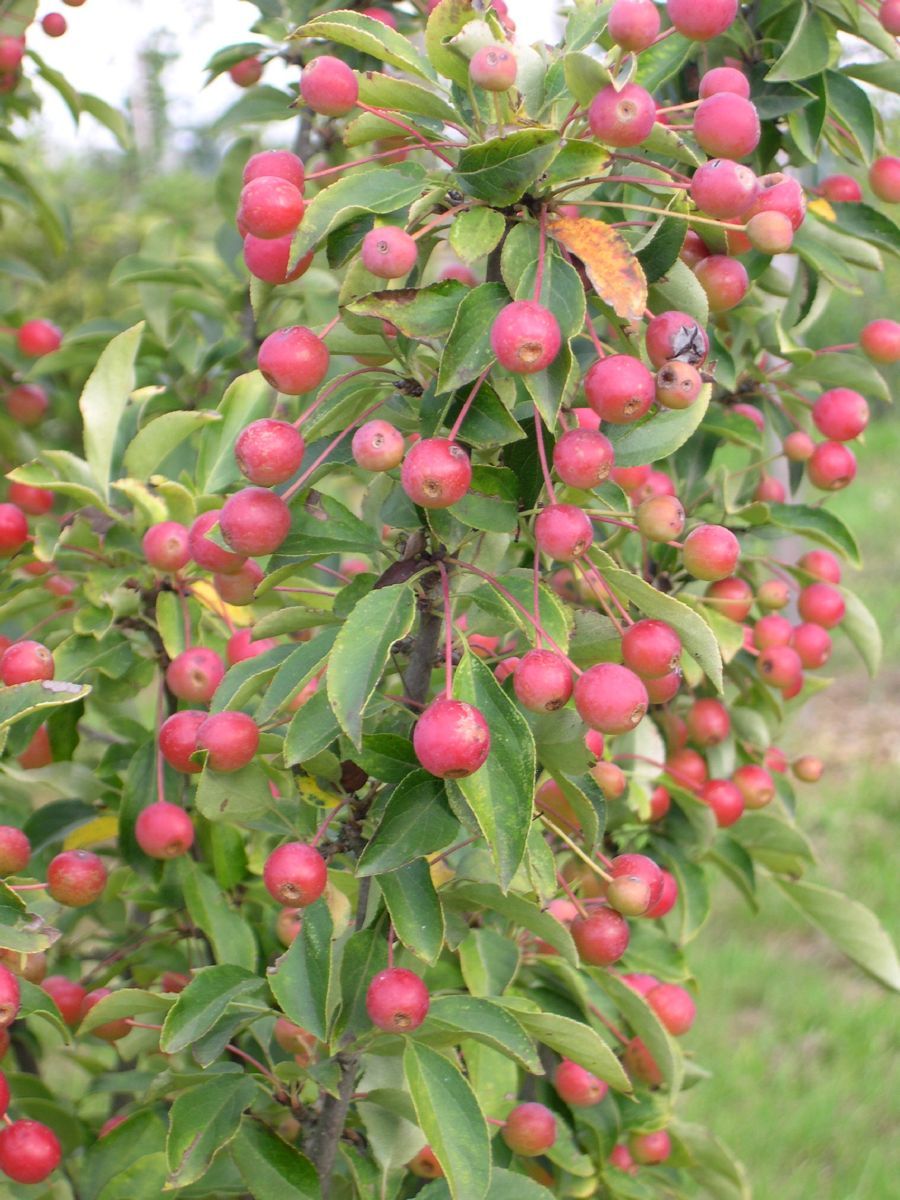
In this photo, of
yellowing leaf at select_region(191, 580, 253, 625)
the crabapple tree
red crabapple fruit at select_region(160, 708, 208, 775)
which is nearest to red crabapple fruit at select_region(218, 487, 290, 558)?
the crabapple tree

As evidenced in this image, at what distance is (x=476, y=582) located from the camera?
120 cm

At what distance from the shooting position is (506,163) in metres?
1.03

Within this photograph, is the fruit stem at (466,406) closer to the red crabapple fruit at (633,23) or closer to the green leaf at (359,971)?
the red crabapple fruit at (633,23)

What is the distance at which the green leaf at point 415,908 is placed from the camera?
111 centimetres

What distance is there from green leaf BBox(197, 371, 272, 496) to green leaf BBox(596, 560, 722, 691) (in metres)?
0.66

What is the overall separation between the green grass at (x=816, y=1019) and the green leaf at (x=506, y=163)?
2465 millimetres

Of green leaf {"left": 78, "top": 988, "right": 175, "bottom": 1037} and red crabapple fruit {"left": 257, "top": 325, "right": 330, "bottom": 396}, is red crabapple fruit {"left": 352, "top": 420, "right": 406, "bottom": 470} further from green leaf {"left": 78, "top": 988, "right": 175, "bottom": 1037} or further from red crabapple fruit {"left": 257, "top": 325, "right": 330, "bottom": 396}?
green leaf {"left": 78, "top": 988, "right": 175, "bottom": 1037}

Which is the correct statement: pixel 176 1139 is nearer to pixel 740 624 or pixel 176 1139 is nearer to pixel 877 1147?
pixel 740 624

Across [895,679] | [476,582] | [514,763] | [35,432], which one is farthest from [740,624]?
[895,679]

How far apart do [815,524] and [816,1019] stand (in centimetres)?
225

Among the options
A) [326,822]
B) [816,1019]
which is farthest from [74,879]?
[816,1019]

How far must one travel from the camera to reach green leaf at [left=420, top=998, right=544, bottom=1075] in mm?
1158

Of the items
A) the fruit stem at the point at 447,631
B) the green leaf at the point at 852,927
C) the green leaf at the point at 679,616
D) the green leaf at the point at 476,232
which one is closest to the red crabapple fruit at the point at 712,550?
the green leaf at the point at 679,616

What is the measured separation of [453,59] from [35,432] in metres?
1.64
